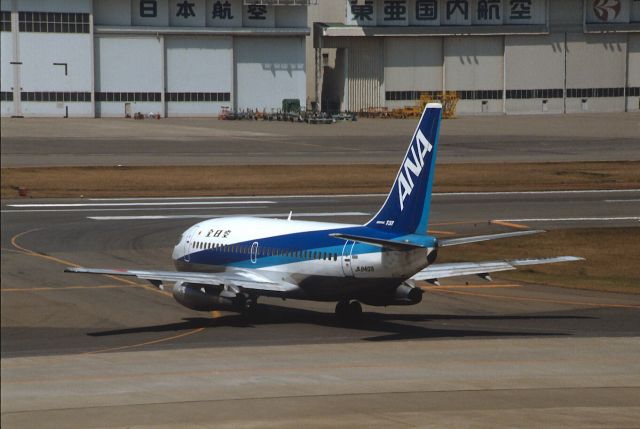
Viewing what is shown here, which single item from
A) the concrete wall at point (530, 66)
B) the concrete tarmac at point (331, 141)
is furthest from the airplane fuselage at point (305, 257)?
the concrete wall at point (530, 66)

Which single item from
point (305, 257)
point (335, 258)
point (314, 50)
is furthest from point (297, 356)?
point (314, 50)

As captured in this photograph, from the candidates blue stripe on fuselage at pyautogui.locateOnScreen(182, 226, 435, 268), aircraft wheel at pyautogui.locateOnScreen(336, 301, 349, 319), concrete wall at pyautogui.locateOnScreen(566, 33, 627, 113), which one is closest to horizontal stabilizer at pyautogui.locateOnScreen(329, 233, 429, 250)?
blue stripe on fuselage at pyautogui.locateOnScreen(182, 226, 435, 268)

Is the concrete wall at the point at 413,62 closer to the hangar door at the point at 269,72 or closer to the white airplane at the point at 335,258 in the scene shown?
the hangar door at the point at 269,72

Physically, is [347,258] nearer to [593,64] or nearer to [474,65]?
[593,64]

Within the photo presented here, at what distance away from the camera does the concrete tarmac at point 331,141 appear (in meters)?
107

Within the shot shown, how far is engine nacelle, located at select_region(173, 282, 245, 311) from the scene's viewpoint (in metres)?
46.1

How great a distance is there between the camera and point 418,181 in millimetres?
42969

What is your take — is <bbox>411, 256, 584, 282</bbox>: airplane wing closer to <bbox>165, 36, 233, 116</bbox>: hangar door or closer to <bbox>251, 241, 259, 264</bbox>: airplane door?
<bbox>251, 241, 259, 264</bbox>: airplane door

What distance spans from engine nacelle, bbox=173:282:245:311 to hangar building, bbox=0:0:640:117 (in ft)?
393

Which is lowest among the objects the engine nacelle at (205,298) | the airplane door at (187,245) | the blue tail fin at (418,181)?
the engine nacelle at (205,298)

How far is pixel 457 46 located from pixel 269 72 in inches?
1191

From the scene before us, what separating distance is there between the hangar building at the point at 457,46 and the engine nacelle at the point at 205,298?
412ft

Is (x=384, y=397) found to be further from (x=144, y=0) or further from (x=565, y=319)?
(x=144, y=0)

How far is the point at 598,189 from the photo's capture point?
98812 millimetres
